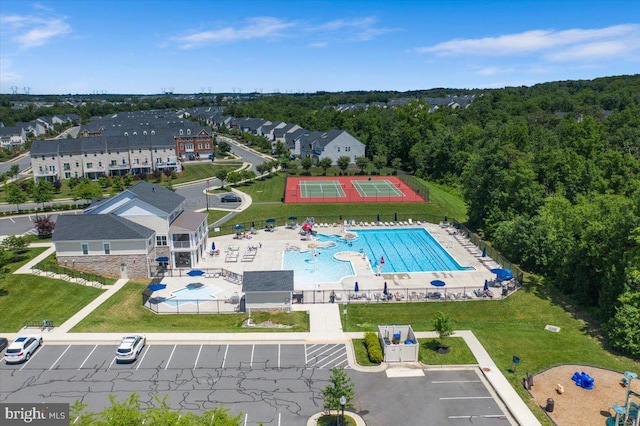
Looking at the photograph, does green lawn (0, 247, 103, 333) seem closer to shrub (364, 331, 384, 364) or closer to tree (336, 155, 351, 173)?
shrub (364, 331, 384, 364)

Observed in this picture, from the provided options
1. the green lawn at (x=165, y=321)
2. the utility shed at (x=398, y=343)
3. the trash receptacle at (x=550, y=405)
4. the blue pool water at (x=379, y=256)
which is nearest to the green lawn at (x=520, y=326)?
the trash receptacle at (x=550, y=405)

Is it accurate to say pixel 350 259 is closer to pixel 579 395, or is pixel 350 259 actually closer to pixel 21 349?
pixel 579 395

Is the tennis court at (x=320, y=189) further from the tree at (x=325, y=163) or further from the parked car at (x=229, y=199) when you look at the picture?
the parked car at (x=229, y=199)

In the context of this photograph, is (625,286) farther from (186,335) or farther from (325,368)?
(186,335)

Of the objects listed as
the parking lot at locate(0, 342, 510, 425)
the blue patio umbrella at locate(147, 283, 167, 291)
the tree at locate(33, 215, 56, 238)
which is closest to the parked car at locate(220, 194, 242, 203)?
the tree at locate(33, 215, 56, 238)

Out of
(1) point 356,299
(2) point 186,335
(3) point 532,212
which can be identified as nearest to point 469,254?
(3) point 532,212

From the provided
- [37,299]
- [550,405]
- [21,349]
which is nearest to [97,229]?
[37,299]
